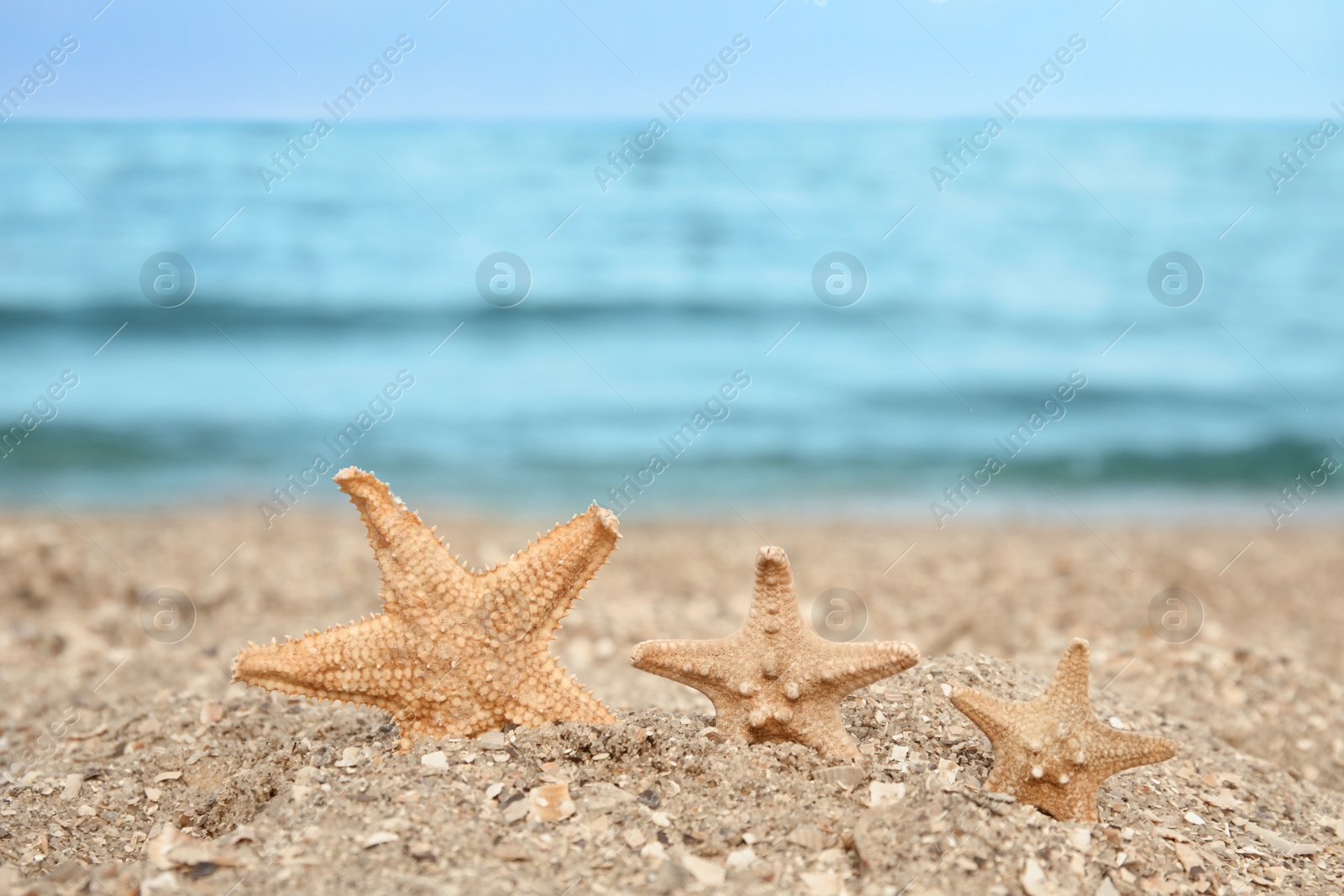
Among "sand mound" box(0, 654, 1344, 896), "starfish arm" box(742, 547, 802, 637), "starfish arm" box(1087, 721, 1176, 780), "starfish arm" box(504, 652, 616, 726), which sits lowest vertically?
"sand mound" box(0, 654, 1344, 896)

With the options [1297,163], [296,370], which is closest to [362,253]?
[296,370]

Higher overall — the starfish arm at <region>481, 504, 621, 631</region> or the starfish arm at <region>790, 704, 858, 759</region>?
the starfish arm at <region>481, 504, 621, 631</region>

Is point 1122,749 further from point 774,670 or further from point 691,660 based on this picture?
point 691,660

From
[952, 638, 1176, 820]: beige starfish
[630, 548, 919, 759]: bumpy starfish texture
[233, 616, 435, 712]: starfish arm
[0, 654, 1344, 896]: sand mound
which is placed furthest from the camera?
[233, 616, 435, 712]: starfish arm

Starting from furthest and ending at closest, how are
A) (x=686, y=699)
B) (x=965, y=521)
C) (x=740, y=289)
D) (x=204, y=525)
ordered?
(x=740, y=289)
(x=965, y=521)
(x=204, y=525)
(x=686, y=699)

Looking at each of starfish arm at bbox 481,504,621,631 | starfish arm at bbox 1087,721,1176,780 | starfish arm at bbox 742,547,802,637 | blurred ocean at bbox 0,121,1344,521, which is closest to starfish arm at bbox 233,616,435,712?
starfish arm at bbox 481,504,621,631

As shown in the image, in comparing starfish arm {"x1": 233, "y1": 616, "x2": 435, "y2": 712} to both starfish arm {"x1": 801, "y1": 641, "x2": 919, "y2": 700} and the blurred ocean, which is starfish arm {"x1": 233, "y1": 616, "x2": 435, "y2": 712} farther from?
the blurred ocean

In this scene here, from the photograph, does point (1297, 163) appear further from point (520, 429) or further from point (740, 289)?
point (520, 429)

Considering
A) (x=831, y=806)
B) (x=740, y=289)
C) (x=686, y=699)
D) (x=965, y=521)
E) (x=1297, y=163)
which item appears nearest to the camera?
(x=831, y=806)
